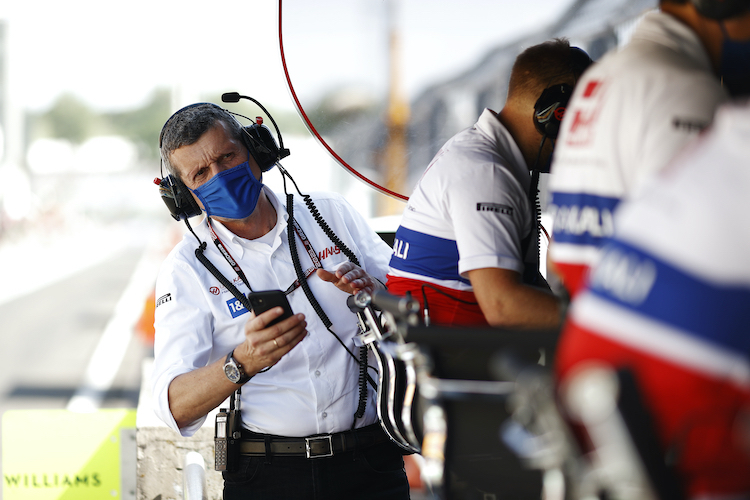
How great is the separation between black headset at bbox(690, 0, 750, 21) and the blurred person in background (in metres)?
0.51

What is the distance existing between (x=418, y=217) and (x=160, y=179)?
93cm

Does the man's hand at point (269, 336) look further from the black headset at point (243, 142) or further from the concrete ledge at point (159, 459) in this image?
the concrete ledge at point (159, 459)

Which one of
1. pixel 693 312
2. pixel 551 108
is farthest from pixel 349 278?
pixel 693 312

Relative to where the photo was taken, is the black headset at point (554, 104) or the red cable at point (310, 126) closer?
the black headset at point (554, 104)

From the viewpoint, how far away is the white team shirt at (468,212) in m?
1.35

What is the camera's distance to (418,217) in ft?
5.02

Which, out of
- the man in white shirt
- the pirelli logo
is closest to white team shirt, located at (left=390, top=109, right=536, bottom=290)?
the pirelli logo

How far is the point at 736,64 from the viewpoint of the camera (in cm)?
96

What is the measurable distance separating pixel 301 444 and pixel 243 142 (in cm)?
90

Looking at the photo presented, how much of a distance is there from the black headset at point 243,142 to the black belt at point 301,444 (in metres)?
0.68

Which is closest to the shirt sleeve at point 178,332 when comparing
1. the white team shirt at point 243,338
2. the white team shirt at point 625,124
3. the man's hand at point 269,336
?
the white team shirt at point 243,338

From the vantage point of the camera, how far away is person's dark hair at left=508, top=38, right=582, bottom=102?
1451 millimetres

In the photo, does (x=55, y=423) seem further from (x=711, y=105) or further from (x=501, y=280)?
(x=711, y=105)

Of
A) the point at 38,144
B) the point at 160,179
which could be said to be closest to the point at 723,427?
the point at 160,179
